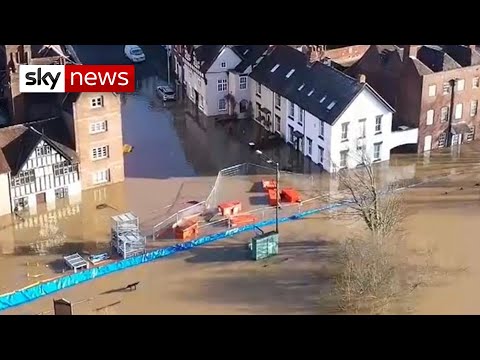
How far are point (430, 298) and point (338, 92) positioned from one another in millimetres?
10117

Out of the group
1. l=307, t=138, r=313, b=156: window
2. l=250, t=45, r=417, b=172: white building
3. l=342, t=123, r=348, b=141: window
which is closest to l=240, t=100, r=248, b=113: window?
l=250, t=45, r=417, b=172: white building

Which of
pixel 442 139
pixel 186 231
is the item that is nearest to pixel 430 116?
pixel 442 139

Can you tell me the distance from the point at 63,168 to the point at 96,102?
96.0 inches

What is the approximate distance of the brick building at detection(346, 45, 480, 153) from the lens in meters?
32.0

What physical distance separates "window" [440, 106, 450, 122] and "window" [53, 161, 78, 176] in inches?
545

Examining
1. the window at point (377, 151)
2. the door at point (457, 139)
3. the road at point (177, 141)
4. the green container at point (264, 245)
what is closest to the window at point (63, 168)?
the road at point (177, 141)

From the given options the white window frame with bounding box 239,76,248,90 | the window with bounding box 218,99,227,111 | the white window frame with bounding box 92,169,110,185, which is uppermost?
A: the white window frame with bounding box 239,76,248,90

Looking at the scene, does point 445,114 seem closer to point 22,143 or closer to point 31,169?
point 31,169

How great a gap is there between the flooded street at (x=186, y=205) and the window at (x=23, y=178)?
115 centimetres

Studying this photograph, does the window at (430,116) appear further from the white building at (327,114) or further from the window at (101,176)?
the window at (101,176)

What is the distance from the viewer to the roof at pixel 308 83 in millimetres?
29953

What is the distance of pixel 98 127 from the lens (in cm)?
2892

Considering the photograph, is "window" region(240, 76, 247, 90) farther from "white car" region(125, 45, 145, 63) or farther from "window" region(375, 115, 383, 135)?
"white car" region(125, 45, 145, 63)
